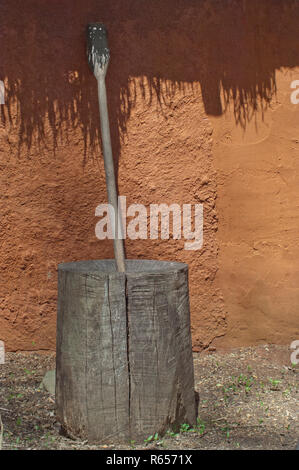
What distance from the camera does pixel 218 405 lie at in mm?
3014

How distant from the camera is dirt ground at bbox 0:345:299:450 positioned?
8.34 feet

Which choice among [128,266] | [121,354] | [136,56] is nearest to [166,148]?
[136,56]

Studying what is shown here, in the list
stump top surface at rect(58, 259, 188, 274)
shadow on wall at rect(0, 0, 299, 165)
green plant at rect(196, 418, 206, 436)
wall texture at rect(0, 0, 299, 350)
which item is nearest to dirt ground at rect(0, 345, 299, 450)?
green plant at rect(196, 418, 206, 436)

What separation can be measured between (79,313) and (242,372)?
1.30m

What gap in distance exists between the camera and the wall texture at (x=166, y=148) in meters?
3.31

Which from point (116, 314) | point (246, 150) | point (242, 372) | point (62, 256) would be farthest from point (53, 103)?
point (242, 372)

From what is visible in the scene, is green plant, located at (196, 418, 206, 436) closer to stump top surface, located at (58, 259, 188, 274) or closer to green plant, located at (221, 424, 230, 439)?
green plant, located at (221, 424, 230, 439)

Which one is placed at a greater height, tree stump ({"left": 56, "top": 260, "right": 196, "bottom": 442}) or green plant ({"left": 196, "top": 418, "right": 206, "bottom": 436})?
tree stump ({"left": 56, "top": 260, "right": 196, "bottom": 442})

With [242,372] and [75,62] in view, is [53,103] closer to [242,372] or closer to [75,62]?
[75,62]

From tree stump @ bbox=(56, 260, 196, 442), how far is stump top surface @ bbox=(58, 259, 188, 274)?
0.08 meters

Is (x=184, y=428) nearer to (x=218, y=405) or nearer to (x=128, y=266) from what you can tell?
(x=218, y=405)

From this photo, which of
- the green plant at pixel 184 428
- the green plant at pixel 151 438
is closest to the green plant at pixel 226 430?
the green plant at pixel 184 428

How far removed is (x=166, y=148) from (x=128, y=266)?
0.89 m

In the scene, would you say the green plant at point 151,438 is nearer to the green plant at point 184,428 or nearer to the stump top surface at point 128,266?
the green plant at point 184,428
